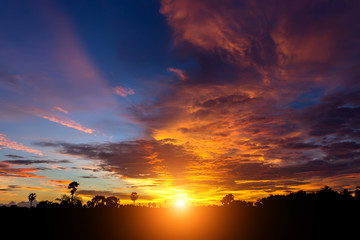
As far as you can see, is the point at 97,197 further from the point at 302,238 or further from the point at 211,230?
the point at 302,238

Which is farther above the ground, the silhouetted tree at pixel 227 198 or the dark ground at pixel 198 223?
the silhouetted tree at pixel 227 198

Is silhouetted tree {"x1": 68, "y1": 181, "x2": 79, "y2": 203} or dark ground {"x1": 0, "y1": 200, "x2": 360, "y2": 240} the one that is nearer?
dark ground {"x1": 0, "y1": 200, "x2": 360, "y2": 240}

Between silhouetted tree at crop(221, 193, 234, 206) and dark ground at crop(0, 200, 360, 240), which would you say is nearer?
dark ground at crop(0, 200, 360, 240)

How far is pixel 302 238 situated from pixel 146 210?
45041mm

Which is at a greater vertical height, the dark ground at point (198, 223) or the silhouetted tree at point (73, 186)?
the silhouetted tree at point (73, 186)

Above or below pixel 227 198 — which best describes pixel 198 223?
below

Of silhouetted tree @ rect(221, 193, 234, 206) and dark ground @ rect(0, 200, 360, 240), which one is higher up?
silhouetted tree @ rect(221, 193, 234, 206)

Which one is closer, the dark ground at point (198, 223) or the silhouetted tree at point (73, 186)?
the dark ground at point (198, 223)

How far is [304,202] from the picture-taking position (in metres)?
69.6

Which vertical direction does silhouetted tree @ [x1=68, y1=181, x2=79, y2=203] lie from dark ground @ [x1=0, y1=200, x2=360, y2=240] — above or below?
above

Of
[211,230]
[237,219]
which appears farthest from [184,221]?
[237,219]

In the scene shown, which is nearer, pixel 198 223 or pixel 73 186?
pixel 198 223

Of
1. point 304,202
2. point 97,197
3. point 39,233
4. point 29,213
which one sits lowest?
point 39,233

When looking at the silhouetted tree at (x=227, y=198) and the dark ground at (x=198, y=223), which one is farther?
the silhouetted tree at (x=227, y=198)
